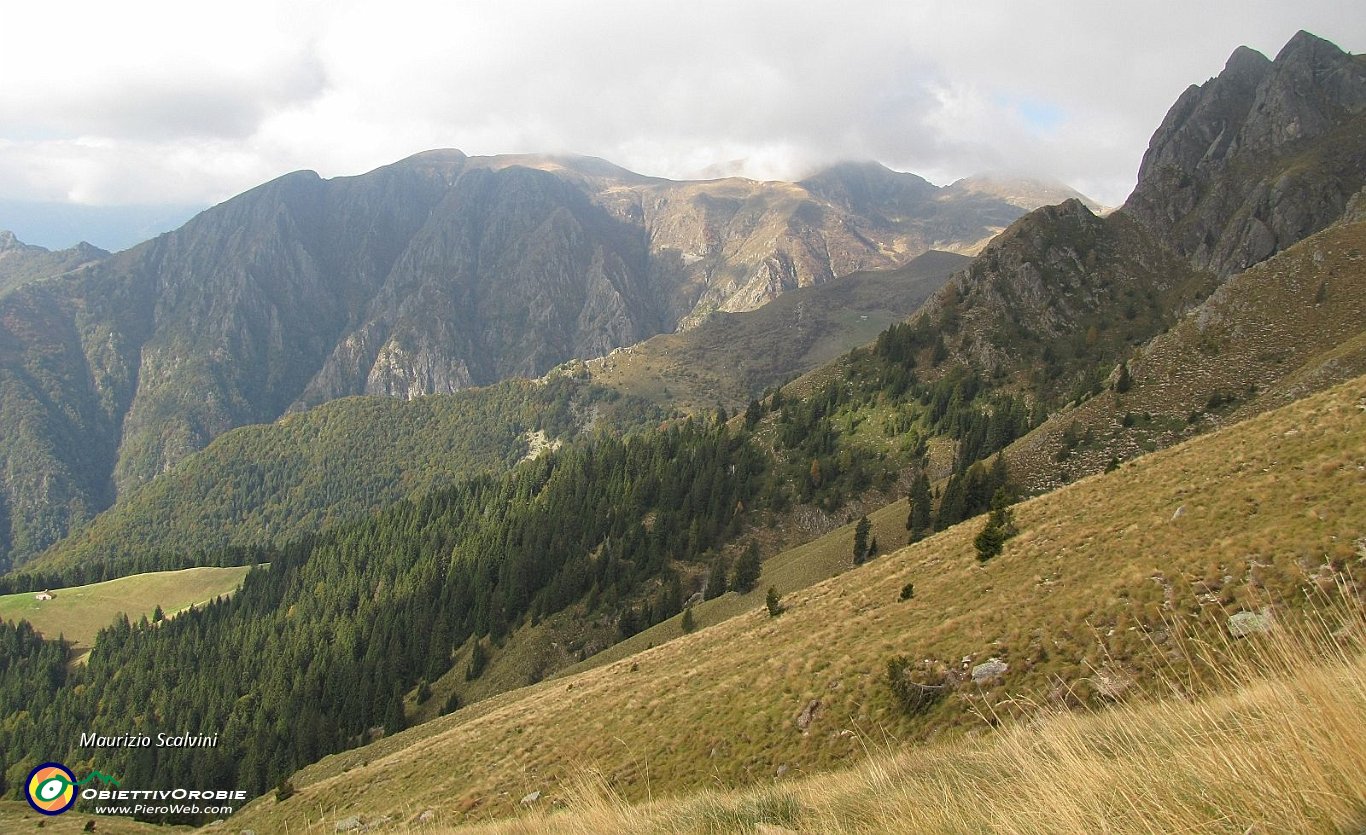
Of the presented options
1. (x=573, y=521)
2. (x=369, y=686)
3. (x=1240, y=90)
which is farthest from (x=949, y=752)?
(x=1240, y=90)

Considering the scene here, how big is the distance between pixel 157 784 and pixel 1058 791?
14049 cm

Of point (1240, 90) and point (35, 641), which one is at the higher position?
point (1240, 90)

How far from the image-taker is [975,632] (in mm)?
20828

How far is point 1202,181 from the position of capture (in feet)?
529

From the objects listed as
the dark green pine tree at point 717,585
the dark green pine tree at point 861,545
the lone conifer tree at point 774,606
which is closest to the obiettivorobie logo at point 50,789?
the lone conifer tree at point 774,606

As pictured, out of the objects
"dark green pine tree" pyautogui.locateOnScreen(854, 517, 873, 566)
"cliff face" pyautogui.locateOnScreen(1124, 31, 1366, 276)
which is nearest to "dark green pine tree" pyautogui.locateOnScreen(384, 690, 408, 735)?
"dark green pine tree" pyautogui.locateOnScreen(854, 517, 873, 566)

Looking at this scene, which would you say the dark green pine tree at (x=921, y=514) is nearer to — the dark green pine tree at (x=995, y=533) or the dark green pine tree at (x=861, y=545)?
the dark green pine tree at (x=861, y=545)

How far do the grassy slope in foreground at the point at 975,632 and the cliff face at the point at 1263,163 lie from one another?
5637 inches

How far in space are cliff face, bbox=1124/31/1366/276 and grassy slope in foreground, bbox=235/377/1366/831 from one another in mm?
143167

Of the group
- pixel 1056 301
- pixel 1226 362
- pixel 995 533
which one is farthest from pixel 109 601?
pixel 1056 301

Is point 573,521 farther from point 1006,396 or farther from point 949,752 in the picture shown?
point 949,752

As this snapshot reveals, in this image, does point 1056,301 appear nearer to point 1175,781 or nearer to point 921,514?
point 921,514

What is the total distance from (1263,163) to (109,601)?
317519 millimetres

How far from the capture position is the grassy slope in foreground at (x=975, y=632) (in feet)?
55.8
